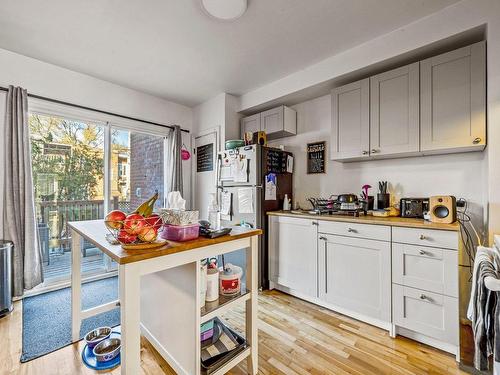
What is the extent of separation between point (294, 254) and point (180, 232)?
5.27 ft

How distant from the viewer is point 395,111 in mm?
2072

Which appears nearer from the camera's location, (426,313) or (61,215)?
(426,313)

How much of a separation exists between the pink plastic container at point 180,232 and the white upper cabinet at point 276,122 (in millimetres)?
2133

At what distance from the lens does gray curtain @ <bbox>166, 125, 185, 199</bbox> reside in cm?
353

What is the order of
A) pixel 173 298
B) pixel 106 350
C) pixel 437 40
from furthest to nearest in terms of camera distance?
pixel 437 40 < pixel 106 350 < pixel 173 298

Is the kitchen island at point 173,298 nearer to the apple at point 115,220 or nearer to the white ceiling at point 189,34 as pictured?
the apple at point 115,220

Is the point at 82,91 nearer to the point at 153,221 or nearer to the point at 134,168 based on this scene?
the point at 134,168

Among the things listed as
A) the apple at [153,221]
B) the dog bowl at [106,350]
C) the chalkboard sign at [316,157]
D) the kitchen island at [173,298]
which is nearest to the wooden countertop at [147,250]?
the kitchen island at [173,298]

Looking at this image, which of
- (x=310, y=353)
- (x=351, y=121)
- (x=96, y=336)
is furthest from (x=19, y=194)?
(x=351, y=121)

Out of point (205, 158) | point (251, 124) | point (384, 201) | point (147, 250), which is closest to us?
point (147, 250)

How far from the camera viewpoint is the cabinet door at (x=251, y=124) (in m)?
3.24

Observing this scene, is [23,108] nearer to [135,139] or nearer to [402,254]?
[135,139]

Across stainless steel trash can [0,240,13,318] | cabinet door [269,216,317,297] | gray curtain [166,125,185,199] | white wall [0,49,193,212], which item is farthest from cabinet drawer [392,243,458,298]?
stainless steel trash can [0,240,13,318]

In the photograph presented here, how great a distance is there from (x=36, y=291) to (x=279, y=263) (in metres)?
2.70
